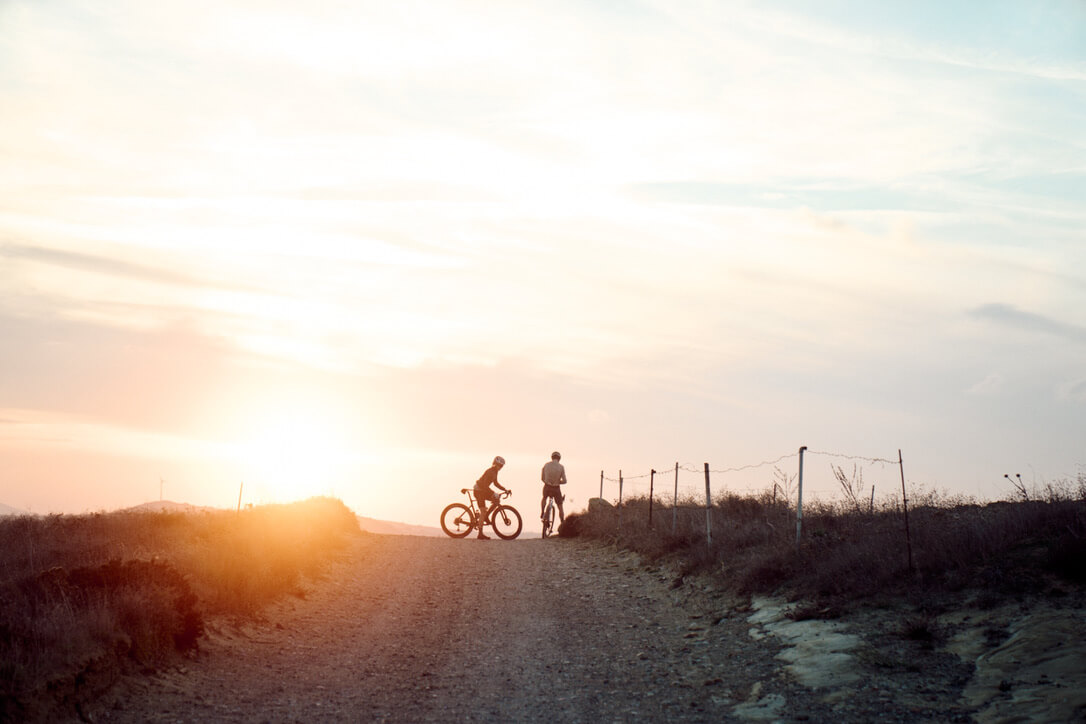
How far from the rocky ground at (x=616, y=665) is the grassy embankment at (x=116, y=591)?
1.32 feet

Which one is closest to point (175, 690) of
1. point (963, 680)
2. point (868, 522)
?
point (963, 680)

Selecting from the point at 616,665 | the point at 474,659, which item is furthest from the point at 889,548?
the point at 474,659

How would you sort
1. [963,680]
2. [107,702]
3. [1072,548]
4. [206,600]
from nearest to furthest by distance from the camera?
1. [107,702]
2. [963,680]
3. [1072,548]
4. [206,600]

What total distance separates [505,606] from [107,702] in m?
7.58

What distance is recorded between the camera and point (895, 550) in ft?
44.2

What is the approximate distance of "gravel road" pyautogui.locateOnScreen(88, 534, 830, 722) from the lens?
9.08m

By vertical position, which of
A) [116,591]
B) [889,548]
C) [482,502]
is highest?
[482,502]

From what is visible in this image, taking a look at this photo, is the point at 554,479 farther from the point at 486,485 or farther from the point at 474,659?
the point at 474,659

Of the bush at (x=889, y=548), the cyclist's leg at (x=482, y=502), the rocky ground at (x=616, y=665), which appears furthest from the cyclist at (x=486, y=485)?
the rocky ground at (x=616, y=665)

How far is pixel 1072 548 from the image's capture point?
11117mm

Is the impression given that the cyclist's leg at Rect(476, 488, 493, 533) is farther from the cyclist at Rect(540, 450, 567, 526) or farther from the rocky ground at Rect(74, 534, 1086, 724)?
the rocky ground at Rect(74, 534, 1086, 724)

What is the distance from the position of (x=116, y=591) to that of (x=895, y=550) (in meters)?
11.6

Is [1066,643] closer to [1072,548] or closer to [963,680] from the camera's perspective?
[963,680]

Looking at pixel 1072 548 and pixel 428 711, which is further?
pixel 1072 548
